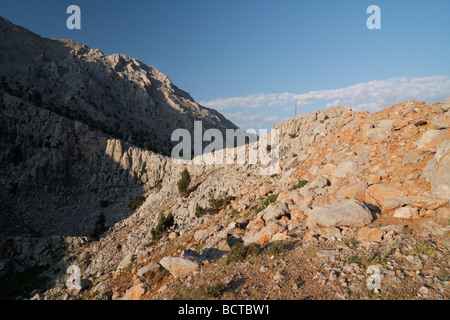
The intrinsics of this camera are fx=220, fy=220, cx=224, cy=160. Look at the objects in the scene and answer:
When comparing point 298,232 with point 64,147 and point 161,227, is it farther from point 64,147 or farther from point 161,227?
point 64,147

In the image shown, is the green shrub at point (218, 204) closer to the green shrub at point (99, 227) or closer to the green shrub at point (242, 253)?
the green shrub at point (242, 253)

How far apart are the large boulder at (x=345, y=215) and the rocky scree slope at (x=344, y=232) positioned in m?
0.03

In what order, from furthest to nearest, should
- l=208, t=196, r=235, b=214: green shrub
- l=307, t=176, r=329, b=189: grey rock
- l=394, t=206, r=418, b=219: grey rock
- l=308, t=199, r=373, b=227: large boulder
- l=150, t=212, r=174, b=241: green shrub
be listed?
l=150, t=212, r=174, b=241: green shrub, l=208, t=196, r=235, b=214: green shrub, l=307, t=176, r=329, b=189: grey rock, l=308, t=199, r=373, b=227: large boulder, l=394, t=206, r=418, b=219: grey rock

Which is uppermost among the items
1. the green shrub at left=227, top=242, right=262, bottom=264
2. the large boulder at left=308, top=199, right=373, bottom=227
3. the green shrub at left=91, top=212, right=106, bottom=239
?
the large boulder at left=308, top=199, right=373, bottom=227

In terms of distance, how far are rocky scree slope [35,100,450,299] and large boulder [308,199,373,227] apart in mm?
34

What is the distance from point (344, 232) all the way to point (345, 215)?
1.98 feet

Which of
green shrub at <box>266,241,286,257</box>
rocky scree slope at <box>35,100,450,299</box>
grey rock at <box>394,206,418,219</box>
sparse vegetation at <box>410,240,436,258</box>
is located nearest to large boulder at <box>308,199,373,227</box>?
rocky scree slope at <box>35,100,450,299</box>

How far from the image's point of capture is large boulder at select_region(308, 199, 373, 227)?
311 inches

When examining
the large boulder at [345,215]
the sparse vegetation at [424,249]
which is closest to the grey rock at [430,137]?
the large boulder at [345,215]

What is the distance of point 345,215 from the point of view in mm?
8039

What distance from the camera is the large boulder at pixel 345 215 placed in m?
7.89

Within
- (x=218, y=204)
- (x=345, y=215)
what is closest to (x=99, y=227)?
(x=218, y=204)

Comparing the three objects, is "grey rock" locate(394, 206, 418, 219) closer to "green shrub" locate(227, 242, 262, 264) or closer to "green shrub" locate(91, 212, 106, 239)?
"green shrub" locate(227, 242, 262, 264)
